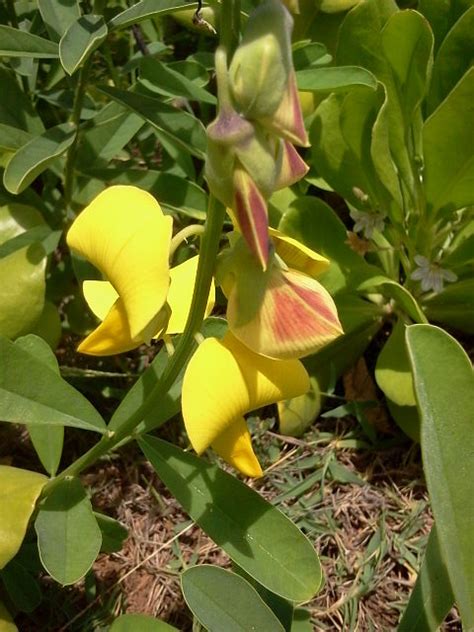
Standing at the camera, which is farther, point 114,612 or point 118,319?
point 114,612

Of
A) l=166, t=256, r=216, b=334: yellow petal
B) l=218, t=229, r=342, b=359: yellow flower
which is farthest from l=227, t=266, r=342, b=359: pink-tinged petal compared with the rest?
l=166, t=256, r=216, b=334: yellow petal

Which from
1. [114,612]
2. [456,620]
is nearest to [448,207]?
[456,620]

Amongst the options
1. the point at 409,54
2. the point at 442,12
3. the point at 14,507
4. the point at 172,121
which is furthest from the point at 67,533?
the point at 442,12

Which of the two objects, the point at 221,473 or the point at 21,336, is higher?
the point at 21,336

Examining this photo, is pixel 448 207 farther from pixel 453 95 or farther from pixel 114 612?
pixel 114 612

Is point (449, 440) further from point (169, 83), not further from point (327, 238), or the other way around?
point (169, 83)

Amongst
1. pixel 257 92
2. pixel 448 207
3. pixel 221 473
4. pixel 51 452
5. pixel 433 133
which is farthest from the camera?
pixel 448 207

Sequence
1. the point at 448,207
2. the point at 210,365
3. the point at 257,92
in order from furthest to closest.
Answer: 1. the point at 448,207
2. the point at 210,365
3. the point at 257,92

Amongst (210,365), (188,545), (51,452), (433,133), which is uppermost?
(210,365)
